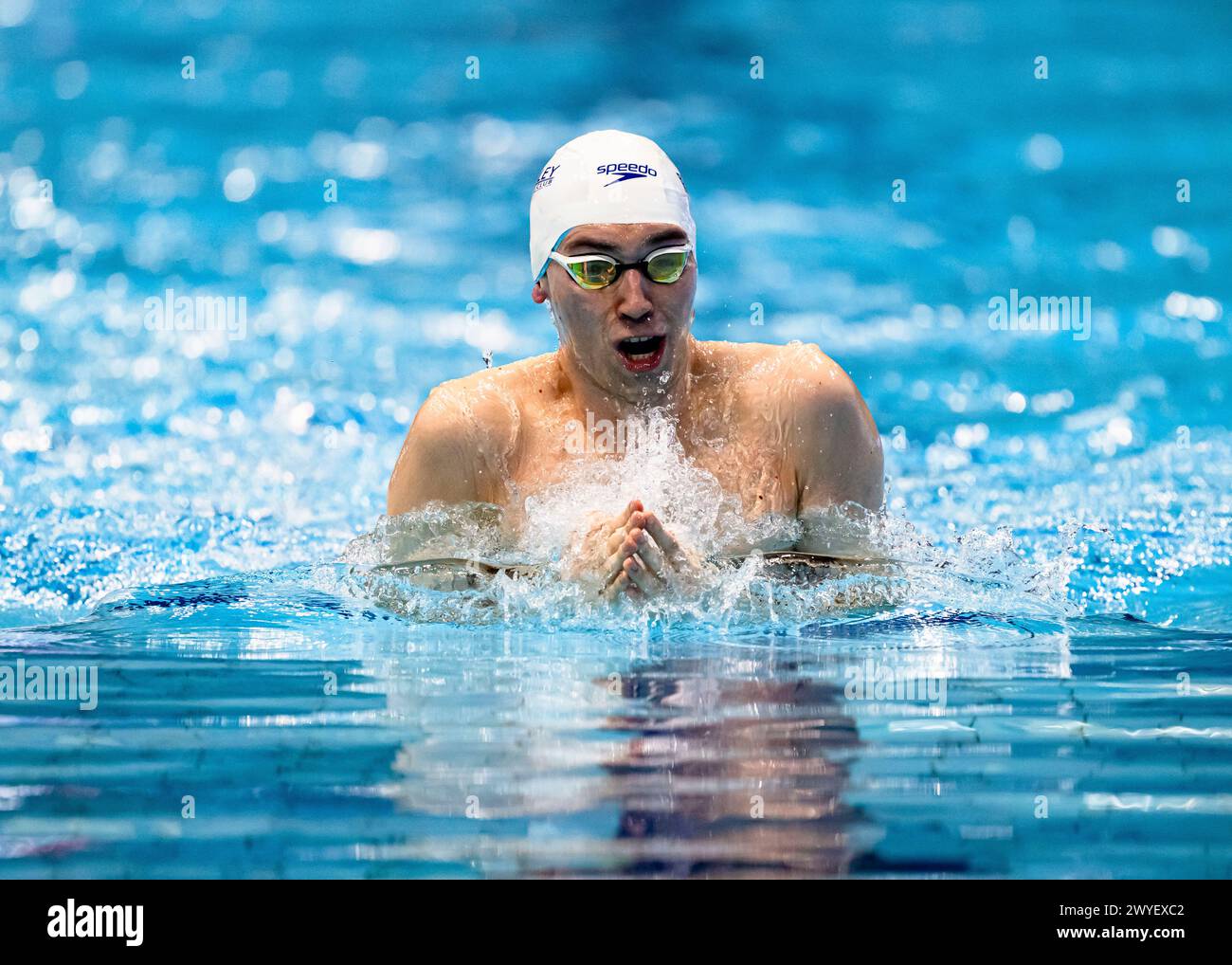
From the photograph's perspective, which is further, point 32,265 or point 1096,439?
point 32,265

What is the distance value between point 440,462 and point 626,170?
896mm

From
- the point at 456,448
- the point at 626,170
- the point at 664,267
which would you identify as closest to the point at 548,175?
the point at 626,170

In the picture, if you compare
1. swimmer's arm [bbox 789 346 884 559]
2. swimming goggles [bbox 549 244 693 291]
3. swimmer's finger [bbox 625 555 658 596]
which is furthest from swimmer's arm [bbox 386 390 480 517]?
swimmer's arm [bbox 789 346 884 559]

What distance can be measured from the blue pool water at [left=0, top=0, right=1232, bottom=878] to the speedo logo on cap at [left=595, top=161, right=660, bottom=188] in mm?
1071

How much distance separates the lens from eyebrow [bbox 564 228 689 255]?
150 inches

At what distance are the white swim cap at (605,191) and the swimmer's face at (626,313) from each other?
5 cm

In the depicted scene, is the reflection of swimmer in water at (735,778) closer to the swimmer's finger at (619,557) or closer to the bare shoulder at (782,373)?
the swimmer's finger at (619,557)

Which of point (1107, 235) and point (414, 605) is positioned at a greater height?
point (1107, 235)

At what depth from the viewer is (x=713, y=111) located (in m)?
9.70

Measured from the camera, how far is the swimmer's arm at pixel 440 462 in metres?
3.92
